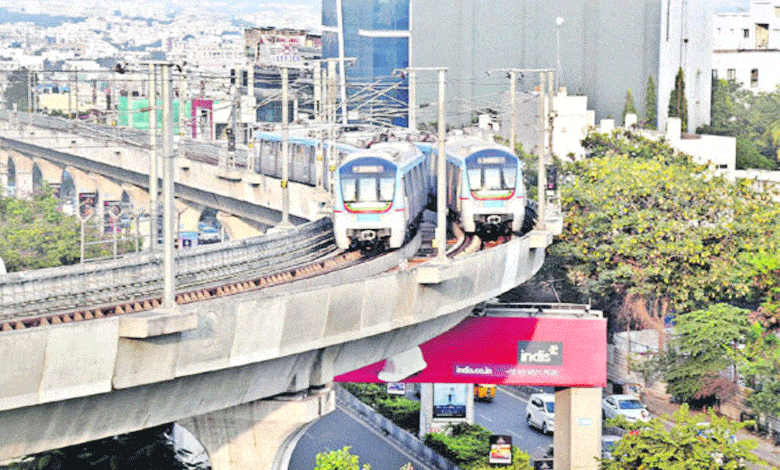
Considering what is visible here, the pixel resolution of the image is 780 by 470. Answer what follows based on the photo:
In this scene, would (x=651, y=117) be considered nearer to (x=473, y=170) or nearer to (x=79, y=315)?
(x=473, y=170)

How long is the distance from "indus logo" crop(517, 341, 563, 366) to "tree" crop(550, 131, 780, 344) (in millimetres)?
13788

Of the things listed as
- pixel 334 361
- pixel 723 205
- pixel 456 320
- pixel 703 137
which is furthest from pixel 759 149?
pixel 334 361

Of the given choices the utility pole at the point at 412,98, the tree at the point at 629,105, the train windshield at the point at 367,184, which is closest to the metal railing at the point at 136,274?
the train windshield at the point at 367,184

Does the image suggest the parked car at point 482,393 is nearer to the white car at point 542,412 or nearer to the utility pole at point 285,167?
the white car at point 542,412

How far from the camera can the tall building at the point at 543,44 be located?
95000 mm

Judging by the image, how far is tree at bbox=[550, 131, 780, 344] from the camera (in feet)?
190

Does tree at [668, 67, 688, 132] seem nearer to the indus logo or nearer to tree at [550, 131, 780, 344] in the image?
tree at [550, 131, 780, 344]

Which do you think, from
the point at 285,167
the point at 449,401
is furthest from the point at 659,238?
the point at 285,167

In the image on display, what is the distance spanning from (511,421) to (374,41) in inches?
2450

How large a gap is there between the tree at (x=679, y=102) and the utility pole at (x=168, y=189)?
70.7m

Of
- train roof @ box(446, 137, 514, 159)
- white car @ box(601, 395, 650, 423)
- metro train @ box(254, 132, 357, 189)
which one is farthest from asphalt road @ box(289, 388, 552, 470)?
metro train @ box(254, 132, 357, 189)

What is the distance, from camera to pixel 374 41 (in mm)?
114438

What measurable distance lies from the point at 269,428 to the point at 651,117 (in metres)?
63.1

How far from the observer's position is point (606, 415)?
53.3m
